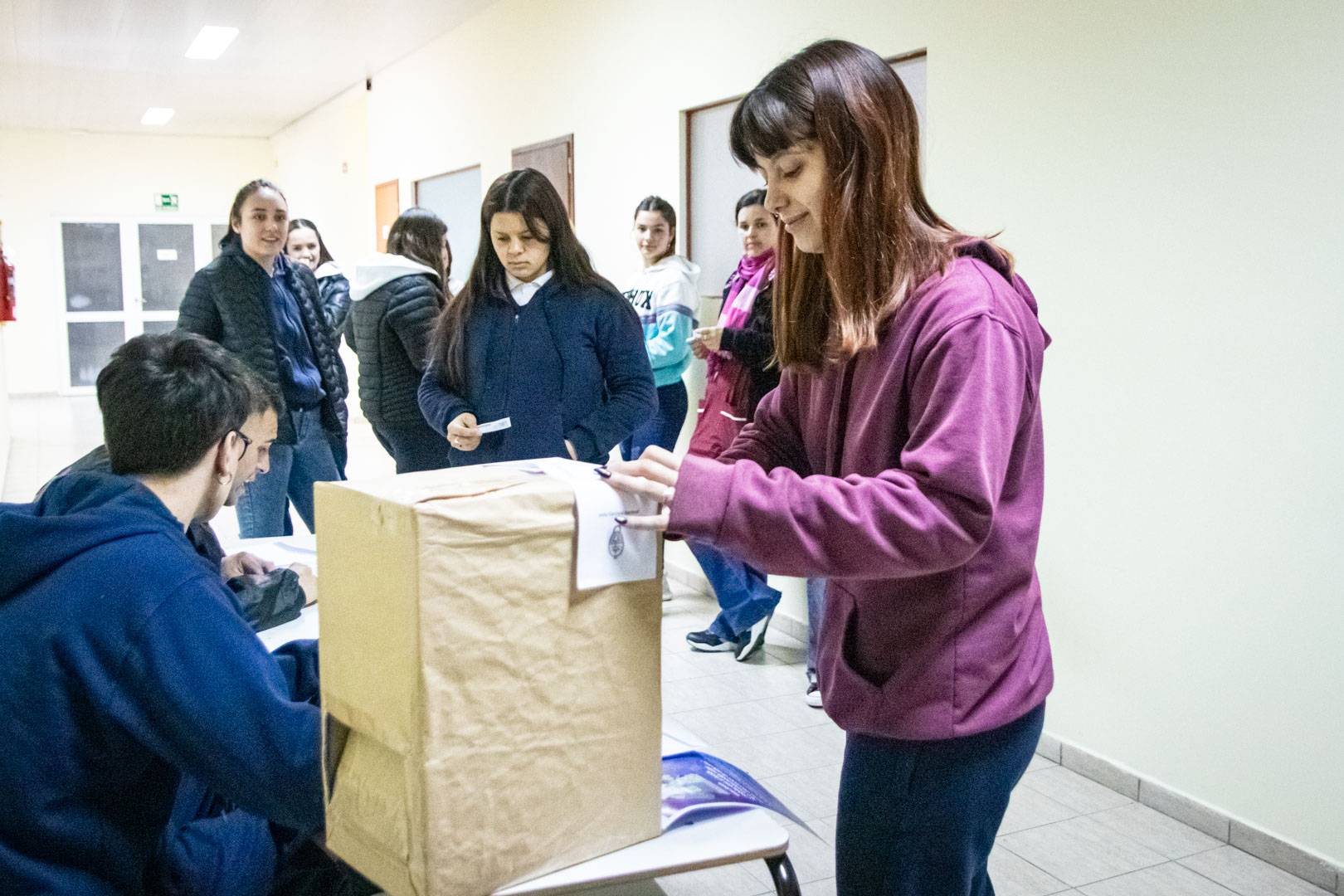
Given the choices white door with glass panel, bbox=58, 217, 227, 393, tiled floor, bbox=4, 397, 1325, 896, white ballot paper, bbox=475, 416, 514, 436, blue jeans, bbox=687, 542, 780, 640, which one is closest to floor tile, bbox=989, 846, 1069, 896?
tiled floor, bbox=4, 397, 1325, 896

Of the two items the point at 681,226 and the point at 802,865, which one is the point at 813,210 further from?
→ the point at 681,226

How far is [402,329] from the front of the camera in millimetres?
3262

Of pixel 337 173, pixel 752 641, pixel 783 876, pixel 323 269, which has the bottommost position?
pixel 752 641

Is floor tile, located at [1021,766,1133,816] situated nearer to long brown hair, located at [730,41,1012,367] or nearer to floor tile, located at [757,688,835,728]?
floor tile, located at [757,688,835,728]

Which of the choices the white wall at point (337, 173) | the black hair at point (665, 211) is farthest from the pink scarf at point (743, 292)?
the white wall at point (337, 173)

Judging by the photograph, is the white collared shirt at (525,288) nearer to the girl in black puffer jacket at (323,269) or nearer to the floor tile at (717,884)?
the floor tile at (717,884)

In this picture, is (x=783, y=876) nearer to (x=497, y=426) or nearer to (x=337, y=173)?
(x=497, y=426)

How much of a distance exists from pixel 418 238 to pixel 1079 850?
2.47 meters

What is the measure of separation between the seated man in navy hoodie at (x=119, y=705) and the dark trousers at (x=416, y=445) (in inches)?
82.6

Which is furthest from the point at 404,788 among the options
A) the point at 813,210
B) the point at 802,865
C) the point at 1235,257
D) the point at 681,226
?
the point at 681,226

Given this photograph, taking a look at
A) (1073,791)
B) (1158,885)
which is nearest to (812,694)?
(1073,791)

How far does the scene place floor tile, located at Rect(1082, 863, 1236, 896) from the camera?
7.33 feet

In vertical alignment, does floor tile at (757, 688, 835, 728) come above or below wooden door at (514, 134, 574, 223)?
below

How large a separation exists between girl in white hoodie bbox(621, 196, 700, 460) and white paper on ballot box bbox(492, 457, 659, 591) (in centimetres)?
308
